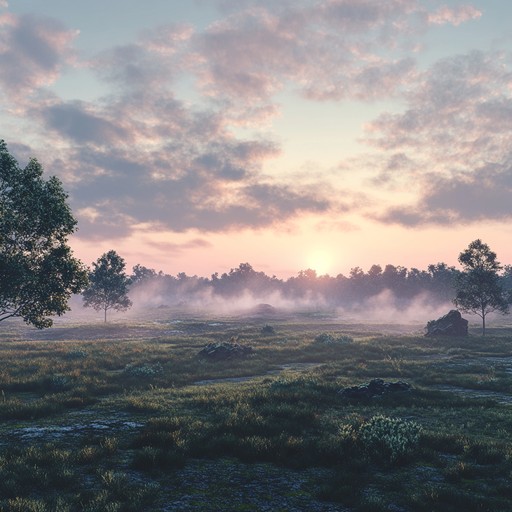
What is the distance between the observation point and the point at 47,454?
1018cm

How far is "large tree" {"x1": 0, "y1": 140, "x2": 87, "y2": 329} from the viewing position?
25.1 metres

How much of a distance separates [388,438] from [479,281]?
5344 centimetres

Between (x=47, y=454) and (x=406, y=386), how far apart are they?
17.1m

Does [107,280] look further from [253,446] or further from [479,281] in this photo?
[253,446]

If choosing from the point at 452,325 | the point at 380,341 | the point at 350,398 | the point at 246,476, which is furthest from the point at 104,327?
the point at 246,476

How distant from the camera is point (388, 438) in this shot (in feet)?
37.0

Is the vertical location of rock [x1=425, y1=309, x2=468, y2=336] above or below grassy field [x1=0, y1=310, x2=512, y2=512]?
below

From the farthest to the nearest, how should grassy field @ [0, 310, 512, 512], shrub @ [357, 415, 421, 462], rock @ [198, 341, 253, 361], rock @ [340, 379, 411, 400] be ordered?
rock @ [198, 341, 253, 361] → rock @ [340, 379, 411, 400] → shrub @ [357, 415, 421, 462] → grassy field @ [0, 310, 512, 512]

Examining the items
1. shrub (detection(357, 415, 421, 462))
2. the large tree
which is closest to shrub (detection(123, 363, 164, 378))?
the large tree

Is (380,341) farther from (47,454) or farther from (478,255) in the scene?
(47,454)

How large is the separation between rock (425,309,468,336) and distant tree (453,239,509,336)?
10.2 ft

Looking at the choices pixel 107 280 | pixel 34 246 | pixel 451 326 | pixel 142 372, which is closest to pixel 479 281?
pixel 451 326

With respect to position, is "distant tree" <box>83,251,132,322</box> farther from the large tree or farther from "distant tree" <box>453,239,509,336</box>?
"distant tree" <box>453,239,509,336</box>

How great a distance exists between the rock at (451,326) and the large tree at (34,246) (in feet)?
153
